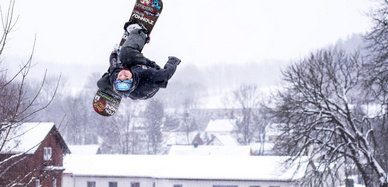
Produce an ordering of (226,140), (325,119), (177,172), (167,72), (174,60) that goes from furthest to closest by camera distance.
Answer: (226,140) → (177,172) → (325,119) → (174,60) → (167,72)

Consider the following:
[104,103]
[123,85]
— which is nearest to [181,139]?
[104,103]

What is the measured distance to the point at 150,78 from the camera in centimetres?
392

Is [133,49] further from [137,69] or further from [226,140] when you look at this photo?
[226,140]

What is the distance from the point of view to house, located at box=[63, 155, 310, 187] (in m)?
33.9

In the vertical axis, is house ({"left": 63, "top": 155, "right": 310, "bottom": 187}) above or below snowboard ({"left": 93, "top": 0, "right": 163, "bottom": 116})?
below

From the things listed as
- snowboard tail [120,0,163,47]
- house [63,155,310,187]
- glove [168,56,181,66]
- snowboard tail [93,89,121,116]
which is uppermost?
snowboard tail [120,0,163,47]

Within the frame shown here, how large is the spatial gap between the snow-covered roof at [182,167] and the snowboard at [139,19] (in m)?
29.3

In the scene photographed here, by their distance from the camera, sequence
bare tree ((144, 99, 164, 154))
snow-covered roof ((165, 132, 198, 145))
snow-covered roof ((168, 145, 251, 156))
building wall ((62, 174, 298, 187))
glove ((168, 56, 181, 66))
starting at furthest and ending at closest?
snow-covered roof ((165, 132, 198, 145)), bare tree ((144, 99, 164, 154)), snow-covered roof ((168, 145, 251, 156)), building wall ((62, 174, 298, 187)), glove ((168, 56, 181, 66))

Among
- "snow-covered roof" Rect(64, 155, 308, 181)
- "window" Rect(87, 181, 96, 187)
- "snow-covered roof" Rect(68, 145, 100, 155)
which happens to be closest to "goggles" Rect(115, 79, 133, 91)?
"snow-covered roof" Rect(64, 155, 308, 181)

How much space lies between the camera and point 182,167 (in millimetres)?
36781

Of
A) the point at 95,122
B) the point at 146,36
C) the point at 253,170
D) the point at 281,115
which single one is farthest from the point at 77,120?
the point at 146,36

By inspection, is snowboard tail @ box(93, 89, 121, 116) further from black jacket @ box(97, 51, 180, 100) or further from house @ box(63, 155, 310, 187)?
house @ box(63, 155, 310, 187)

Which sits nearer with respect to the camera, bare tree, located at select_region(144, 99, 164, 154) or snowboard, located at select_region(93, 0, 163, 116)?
snowboard, located at select_region(93, 0, 163, 116)

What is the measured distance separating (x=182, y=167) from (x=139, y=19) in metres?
32.8
